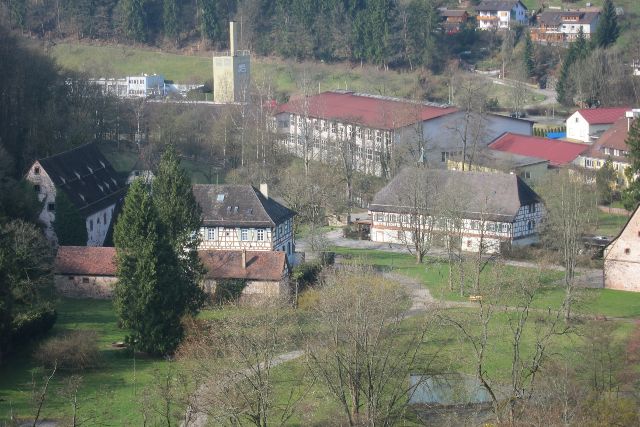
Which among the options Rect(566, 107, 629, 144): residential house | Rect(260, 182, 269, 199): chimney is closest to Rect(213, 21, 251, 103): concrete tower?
Rect(566, 107, 629, 144): residential house

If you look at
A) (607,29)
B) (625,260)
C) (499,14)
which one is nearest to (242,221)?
(625,260)

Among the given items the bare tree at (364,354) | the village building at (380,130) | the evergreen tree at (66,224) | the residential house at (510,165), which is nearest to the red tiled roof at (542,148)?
the residential house at (510,165)

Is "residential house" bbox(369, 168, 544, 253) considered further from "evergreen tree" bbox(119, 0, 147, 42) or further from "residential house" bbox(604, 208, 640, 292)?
"evergreen tree" bbox(119, 0, 147, 42)

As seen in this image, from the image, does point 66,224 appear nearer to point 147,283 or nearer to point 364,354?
point 147,283

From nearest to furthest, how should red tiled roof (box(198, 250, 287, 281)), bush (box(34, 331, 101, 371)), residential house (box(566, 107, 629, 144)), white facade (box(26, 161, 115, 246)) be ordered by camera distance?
bush (box(34, 331, 101, 371))
red tiled roof (box(198, 250, 287, 281))
white facade (box(26, 161, 115, 246))
residential house (box(566, 107, 629, 144))

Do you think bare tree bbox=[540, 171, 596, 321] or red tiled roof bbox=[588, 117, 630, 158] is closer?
bare tree bbox=[540, 171, 596, 321]

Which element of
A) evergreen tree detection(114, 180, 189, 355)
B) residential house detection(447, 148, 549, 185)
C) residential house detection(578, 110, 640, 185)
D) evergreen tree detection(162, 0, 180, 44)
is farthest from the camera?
evergreen tree detection(162, 0, 180, 44)

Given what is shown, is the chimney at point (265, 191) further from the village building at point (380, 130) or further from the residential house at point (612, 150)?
the residential house at point (612, 150)
